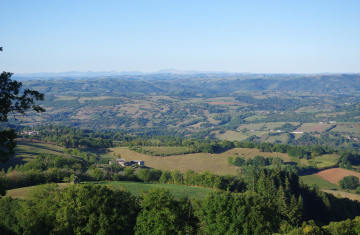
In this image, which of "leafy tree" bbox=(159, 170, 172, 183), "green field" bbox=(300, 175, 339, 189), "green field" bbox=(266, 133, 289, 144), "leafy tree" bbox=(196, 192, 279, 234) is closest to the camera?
"leafy tree" bbox=(196, 192, 279, 234)

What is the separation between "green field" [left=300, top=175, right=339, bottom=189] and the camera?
265 ft

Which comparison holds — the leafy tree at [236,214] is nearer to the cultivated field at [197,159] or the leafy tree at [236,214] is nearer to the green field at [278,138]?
the cultivated field at [197,159]

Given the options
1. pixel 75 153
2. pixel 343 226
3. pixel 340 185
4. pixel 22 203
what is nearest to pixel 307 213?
pixel 343 226

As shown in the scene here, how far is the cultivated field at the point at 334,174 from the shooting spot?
84.6m

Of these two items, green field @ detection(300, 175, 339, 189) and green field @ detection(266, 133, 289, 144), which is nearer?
green field @ detection(300, 175, 339, 189)

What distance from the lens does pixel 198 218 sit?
3284 centimetres

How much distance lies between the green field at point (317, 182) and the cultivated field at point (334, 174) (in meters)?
1.80

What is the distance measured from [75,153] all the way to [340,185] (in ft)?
283

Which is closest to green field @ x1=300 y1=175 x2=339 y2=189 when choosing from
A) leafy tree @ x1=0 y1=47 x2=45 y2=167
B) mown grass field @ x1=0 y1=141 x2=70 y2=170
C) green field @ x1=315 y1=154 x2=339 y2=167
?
green field @ x1=315 y1=154 x2=339 y2=167

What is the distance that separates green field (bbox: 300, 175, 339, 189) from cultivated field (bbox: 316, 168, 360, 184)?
1.80 metres

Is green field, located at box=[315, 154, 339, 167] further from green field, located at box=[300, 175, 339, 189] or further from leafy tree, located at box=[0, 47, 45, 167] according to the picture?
leafy tree, located at box=[0, 47, 45, 167]

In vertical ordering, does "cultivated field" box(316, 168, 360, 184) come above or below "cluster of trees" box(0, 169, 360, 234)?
below

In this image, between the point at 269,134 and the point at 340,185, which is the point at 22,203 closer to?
the point at 340,185

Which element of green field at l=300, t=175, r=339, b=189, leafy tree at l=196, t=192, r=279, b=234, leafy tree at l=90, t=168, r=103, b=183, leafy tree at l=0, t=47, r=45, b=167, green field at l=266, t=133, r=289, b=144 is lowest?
green field at l=266, t=133, r=289, b=144
